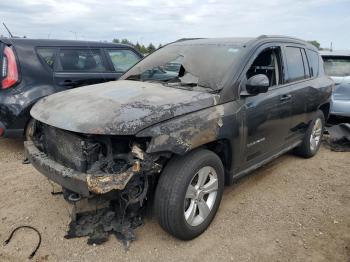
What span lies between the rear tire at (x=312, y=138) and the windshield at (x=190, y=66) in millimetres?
2235

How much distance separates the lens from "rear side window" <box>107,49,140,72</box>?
6.32m

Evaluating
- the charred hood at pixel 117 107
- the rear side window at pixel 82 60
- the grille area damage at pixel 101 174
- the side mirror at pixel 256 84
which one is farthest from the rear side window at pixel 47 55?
the side mirror at pixel 256 84

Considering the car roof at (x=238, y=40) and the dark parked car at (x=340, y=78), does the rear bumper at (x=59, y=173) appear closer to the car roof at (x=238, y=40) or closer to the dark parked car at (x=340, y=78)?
the car roof at (x=238, y=40)

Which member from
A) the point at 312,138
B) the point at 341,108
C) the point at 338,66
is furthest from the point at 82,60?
the point at 338,66

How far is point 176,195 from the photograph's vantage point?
9.50 ft

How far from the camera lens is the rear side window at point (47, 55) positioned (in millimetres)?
5316

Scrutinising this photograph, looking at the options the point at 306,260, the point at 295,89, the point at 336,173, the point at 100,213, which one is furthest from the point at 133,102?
the point at 336,173

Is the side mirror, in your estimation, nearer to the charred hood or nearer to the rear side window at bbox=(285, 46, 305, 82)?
the charred hood

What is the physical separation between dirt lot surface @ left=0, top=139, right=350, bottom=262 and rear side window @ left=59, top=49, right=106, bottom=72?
1829 millimetres

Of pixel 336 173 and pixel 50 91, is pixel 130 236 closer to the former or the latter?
pixel 50 91

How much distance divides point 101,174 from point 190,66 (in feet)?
5.62

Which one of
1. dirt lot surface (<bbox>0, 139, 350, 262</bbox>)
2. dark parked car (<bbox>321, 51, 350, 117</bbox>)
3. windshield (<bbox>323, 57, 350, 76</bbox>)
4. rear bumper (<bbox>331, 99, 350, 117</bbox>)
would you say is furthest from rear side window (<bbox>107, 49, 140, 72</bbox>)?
windshield (<bbox>323, 57, 350, 76</bbox>)

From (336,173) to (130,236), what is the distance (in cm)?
333

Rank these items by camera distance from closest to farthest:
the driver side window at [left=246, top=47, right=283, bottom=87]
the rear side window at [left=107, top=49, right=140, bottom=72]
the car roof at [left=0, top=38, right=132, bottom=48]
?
the driver side window at [left=246, top=47, right=283, bottom=87] → the car roof at [left=0, top=38, right=132, bottom=48] → the rear side window at [left=107, top=49, right=140, bottom=72]
